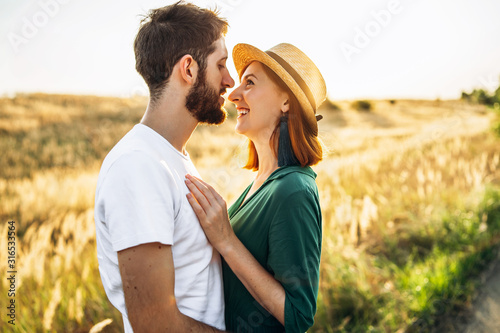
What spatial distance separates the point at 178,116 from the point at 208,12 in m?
0.66

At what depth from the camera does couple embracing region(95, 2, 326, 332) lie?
1617 mm

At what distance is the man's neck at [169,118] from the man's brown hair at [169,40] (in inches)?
2.7

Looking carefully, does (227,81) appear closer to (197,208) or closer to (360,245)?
(197,208)

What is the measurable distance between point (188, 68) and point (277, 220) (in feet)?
3.27

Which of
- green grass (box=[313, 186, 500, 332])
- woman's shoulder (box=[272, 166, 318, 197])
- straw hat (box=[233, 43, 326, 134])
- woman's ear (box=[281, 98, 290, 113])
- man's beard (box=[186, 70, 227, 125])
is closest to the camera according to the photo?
woman's shoulder (box=[272, 166, 318, 197])

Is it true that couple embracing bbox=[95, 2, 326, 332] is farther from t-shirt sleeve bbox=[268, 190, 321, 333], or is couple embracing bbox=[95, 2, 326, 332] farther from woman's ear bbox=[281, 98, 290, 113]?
woman's ear bbox=[281, 98, 290, 113]

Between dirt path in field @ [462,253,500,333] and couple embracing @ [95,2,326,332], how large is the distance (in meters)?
3.08

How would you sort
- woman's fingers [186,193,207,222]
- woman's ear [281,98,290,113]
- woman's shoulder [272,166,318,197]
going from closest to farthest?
woman's fingers [186,193,207,222], woman's shoulder [272,166,318,197], woman's ear [281,98,290,113]

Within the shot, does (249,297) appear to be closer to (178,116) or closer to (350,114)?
(178,116)

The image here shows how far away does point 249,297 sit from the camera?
217cm

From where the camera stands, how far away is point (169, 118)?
213 cm

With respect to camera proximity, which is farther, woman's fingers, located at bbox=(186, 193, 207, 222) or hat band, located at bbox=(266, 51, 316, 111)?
hat band, located at bbox=(266, 51, 316, 111)

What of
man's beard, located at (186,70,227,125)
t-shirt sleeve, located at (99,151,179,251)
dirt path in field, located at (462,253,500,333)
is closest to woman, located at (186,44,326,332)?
t-shirt sleeve, located at (99,151,179,251)

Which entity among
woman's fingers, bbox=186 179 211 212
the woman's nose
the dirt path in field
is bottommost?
the dirt path in field
